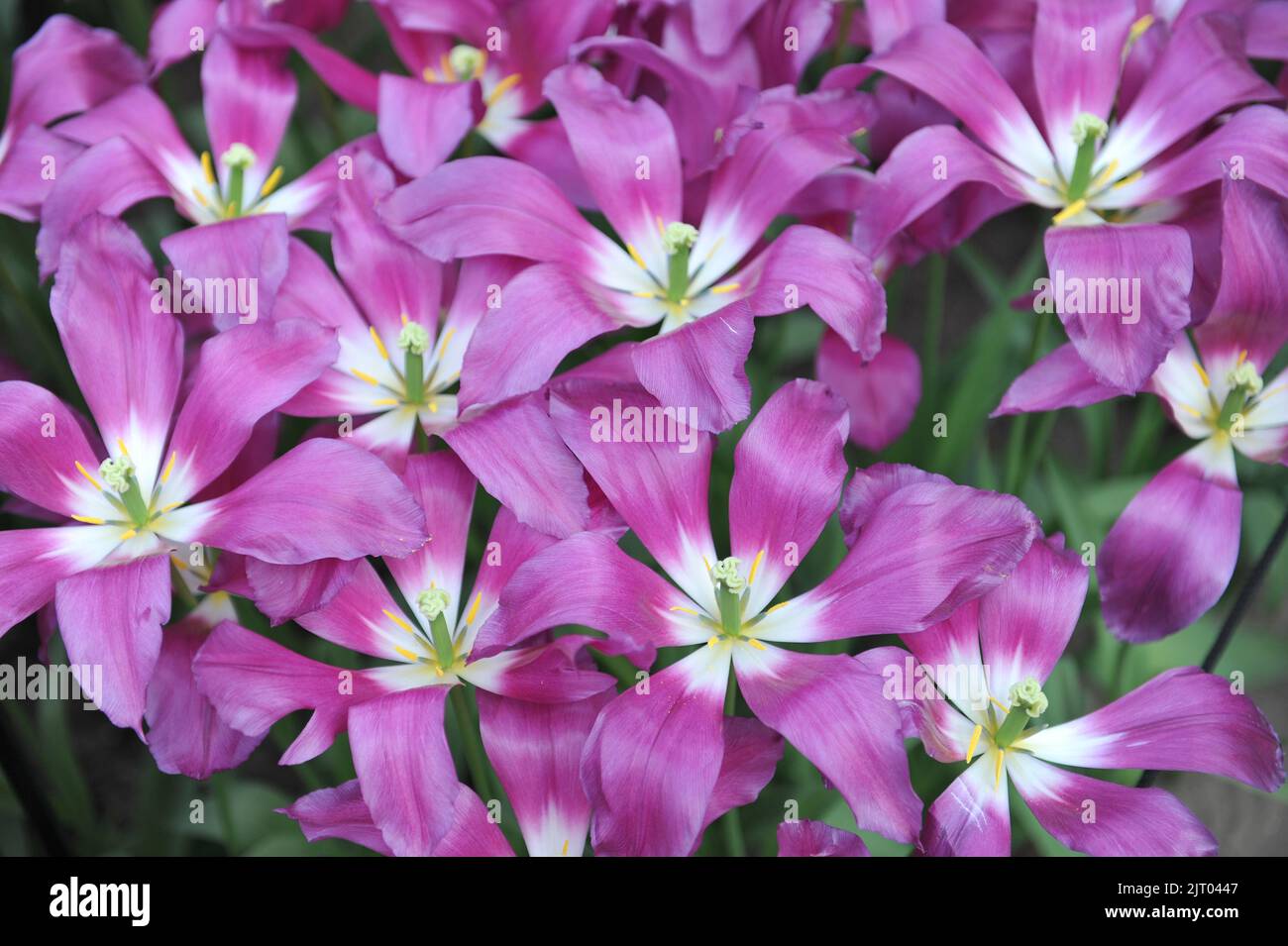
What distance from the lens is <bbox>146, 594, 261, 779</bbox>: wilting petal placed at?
35.6 inches

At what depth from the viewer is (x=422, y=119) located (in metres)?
1.08

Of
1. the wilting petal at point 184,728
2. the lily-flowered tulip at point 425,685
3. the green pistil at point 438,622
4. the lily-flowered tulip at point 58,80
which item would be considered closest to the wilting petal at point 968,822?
the lily-flowered tulip at point 425,685

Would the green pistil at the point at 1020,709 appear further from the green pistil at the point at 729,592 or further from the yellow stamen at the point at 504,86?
the yellow stamen at the point at 504,86

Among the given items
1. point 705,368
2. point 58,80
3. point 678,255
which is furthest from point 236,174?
point 705,368

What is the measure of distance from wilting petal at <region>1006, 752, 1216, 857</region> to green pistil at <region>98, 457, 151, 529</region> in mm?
642

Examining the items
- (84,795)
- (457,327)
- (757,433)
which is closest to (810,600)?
(757,433)

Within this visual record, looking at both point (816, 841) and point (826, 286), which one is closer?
point (816, 841)

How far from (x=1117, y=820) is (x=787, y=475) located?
12.0 inches

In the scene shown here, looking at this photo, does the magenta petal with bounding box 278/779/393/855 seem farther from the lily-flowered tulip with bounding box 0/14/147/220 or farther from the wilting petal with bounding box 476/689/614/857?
the lily-flowered tulip with bounding box 0/14/147/220

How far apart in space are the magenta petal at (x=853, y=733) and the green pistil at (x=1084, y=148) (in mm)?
476

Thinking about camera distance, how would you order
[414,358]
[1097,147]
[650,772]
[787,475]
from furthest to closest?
[1097,147] → [414,358] → [787,475] → [650,772]

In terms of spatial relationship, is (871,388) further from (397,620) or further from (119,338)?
(119,338)

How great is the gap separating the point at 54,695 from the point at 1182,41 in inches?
40.4
